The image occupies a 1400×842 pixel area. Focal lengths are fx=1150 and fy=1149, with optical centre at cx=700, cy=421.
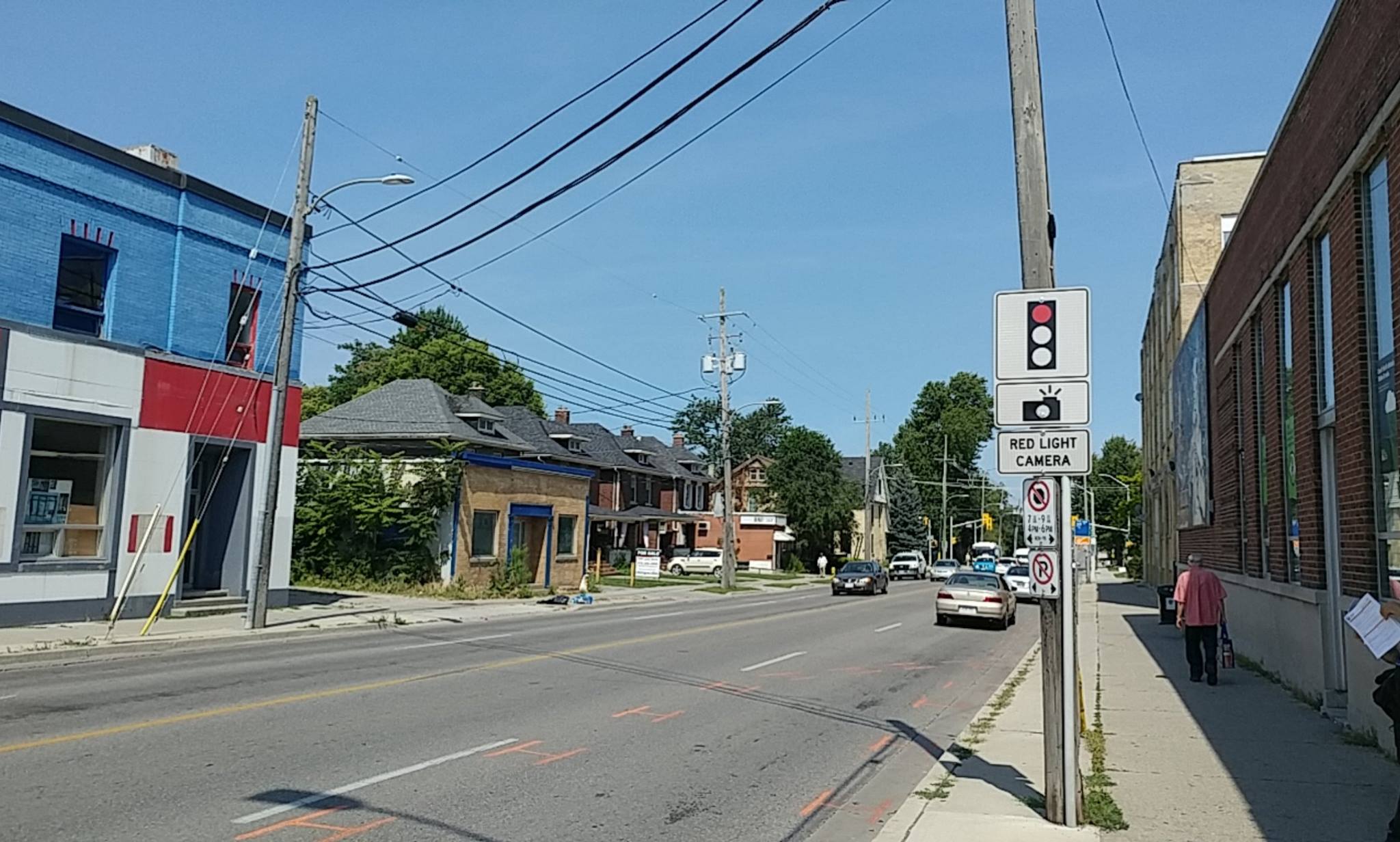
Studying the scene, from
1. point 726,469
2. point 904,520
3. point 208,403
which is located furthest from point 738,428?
point 208,403

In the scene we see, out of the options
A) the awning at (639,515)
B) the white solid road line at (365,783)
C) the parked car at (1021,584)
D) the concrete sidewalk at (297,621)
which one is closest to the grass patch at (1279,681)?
the white solid road line at (365,783)

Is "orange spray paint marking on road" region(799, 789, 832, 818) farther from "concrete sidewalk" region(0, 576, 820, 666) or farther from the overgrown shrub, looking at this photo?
the overgrown shrub

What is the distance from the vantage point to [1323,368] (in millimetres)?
12828

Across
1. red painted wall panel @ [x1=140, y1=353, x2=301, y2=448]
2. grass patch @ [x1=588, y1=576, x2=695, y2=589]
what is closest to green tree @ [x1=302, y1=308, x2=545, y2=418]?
grass patch @ [x1=588, y1=576, x2=695, y2=589]

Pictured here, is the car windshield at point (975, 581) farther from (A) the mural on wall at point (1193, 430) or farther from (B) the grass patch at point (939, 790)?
(B) the grass patch at point (939, 790)

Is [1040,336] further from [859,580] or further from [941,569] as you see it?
[941,569]

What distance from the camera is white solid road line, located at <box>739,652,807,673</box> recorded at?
16794mm

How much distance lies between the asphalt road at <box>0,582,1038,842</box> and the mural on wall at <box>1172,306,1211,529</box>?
314 inches

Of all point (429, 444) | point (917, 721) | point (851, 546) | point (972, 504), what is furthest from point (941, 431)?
point (917, 721)

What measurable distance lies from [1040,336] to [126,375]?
743 inches

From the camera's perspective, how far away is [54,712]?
10.9 meters

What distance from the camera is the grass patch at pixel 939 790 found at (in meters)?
8.25

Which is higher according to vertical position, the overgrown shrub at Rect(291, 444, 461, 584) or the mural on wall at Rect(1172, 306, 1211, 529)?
the mural on wall at Rect(1172, 306, 1211, 529)

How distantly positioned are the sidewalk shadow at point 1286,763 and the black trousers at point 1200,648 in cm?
23
